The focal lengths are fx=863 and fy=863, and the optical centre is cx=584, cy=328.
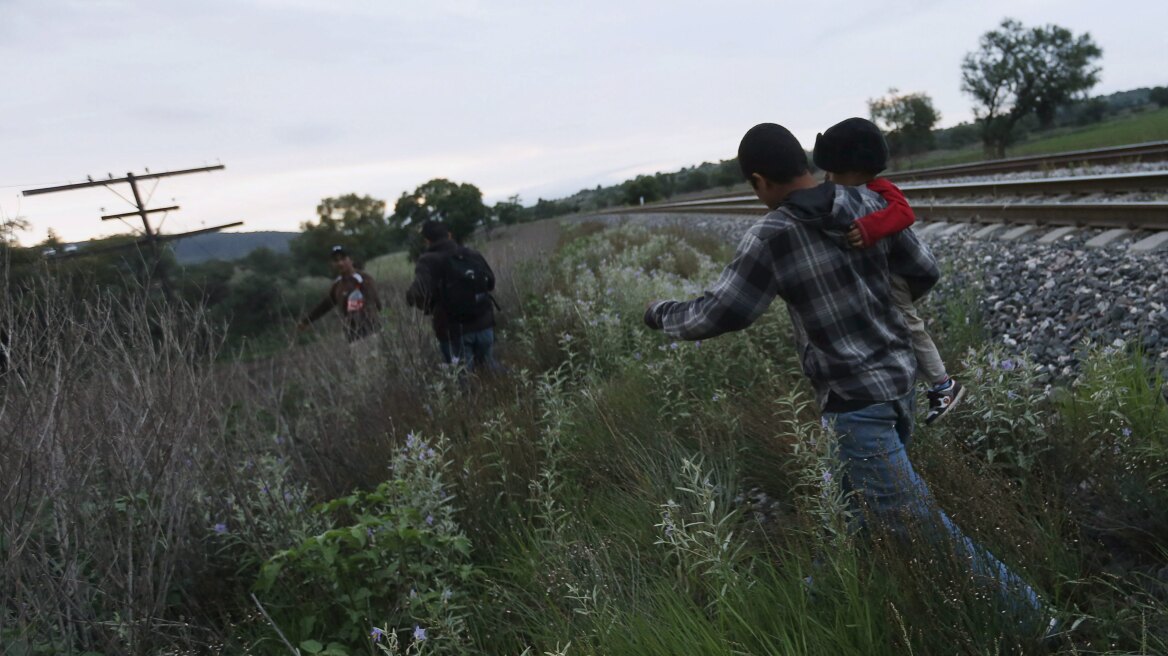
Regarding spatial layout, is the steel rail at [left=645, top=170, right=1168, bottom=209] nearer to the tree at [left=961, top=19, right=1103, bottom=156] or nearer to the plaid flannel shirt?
the plaid flannel shirt

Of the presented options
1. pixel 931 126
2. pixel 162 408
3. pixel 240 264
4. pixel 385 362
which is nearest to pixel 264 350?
pixel 385 362

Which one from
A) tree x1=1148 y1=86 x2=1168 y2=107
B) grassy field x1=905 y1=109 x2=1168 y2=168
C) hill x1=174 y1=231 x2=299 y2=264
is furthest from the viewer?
tree x1=1148 y1=86 x2=1168 y2=107

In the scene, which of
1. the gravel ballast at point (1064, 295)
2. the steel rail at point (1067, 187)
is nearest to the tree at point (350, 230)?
the steel rail at point (1067, 187)

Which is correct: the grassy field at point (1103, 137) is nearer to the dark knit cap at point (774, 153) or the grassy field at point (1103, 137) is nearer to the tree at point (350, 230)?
the dark knit cap at point (774, 153)

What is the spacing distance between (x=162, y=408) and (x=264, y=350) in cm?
419

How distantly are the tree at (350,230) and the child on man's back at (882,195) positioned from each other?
40.2m

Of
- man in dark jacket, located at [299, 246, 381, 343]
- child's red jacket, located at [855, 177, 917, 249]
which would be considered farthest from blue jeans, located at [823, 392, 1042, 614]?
man in dark jacket, located at [299, 246, 381, 343]

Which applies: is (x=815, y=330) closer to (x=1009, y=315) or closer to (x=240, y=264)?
(x=1009, y=315)

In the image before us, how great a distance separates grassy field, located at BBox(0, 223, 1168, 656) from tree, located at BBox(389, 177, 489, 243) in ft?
66.4

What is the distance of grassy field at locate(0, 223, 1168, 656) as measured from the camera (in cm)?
255

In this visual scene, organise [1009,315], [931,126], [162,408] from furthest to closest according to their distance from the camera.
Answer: [931,126] < [1009,315] < [162,408]

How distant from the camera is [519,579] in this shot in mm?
3760

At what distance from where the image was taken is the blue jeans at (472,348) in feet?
26.7

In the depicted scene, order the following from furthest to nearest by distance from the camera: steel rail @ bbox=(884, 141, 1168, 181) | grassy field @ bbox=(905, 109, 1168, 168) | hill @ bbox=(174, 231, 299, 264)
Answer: grassy field @ bbox=(905, 109, 1168, 168), steel rail @ bbox=(884, 141, 1168, 181), hill @ bbox=(174, 231, 299, 264)
